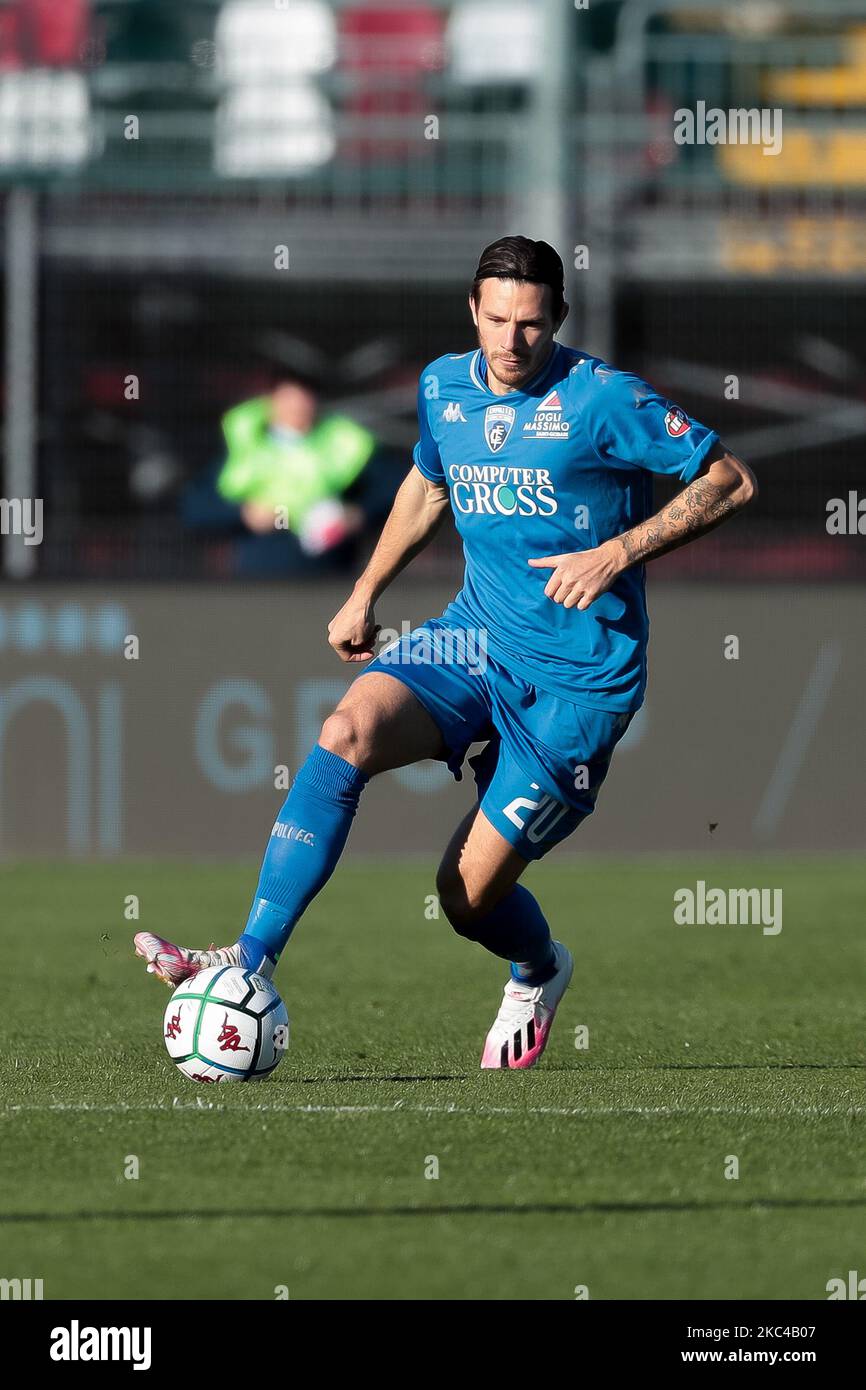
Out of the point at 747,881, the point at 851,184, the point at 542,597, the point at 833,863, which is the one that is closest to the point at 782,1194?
the point at 542,597

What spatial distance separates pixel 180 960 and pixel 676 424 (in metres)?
1.71

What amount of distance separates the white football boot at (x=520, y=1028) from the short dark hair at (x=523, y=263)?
5.80ft

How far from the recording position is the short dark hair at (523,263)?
18.5 ft

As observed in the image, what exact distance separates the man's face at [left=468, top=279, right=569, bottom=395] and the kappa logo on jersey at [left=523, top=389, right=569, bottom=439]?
80 millimetres

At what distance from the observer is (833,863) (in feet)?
40.3

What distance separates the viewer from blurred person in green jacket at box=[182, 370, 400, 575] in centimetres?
1292

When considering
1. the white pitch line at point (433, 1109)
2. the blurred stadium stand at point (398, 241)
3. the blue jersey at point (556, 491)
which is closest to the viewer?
the white pitch line at point (433, 1109)

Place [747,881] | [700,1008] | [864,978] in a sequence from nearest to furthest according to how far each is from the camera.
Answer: [700,1008]
[864,978]
[747,881]

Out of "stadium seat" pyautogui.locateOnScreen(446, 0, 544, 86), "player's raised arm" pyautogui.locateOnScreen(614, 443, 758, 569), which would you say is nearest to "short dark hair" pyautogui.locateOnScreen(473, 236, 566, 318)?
"player's raised arm" pyautogui.locateOnScreen(614, 443, 758, 569)

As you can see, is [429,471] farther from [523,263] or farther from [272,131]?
[272,131]

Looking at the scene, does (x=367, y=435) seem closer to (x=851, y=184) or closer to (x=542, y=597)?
(x=851, y=184)

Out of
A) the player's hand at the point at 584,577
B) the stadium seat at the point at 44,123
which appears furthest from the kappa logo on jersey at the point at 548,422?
the stadium seat at the point at 44,123

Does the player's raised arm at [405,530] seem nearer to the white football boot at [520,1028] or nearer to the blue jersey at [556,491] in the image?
the blue jersey at [556,491]

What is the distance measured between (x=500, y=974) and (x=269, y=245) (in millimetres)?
6718
